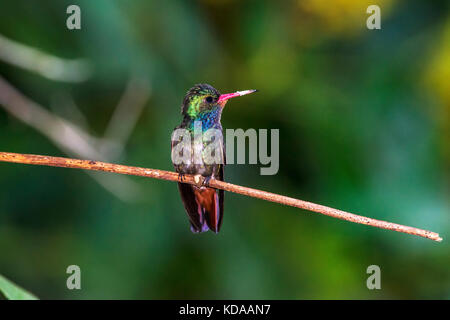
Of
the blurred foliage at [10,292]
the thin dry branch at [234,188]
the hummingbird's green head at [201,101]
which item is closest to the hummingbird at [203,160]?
the hummingbird's green head at [201,101]

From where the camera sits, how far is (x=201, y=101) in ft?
6.43

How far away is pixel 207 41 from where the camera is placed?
3992mm

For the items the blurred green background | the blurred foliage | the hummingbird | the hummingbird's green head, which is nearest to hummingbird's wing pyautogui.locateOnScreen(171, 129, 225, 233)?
the hummingbird

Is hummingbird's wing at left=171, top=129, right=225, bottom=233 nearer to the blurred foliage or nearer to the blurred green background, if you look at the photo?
the blurred foliage

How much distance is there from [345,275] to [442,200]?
0.87m

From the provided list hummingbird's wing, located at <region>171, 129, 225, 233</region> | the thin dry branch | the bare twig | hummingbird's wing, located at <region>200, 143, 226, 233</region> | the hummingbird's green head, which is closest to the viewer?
the thin dry branch

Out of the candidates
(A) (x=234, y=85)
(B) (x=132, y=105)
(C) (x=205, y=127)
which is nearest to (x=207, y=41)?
(A) (x=234, y=85)

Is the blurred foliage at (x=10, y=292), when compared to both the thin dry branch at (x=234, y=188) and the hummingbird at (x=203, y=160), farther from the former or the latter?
the hummingbird at (x=203, y=160)

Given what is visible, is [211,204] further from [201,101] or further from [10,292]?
[10,292]

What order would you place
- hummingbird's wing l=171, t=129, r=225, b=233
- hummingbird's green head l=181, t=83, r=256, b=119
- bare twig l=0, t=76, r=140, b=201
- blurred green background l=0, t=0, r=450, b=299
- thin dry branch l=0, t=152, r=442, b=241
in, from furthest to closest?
blurred green background l=0, t=0, r=450, b=299, bare twig l=0, t=76, r=140, b=201, hummingbird's green head l=181, t=83, r=256, b=119, hummingbird's wing l=171, t=129, r=225, b=233, thin dry branch l=0, t=152, r=442, b=241

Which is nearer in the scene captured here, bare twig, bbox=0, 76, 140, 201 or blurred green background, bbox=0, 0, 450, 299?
bare twig, bbox=0, 76, 140, 201

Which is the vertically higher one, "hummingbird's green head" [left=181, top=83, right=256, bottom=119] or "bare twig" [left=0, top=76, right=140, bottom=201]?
"bare twig" [left=0, top=76, right=140, bottom=201]

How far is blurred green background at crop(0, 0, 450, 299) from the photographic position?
363 centimetres

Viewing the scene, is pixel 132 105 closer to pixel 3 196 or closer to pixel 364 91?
pixel 3 196
